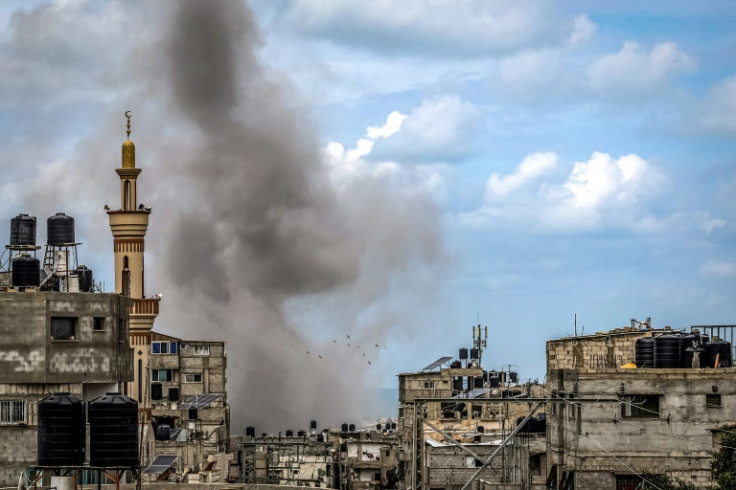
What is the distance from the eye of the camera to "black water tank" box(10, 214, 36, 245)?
71812 millimetres

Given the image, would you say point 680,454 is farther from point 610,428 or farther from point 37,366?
point 37,366

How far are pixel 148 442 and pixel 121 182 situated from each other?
23.7m

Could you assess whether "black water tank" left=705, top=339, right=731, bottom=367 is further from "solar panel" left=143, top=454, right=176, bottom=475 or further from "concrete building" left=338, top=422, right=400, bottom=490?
"concrete building" left=338, top=422, right=400, bottom=490

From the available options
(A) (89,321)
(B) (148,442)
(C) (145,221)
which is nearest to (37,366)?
(A) (89,321)

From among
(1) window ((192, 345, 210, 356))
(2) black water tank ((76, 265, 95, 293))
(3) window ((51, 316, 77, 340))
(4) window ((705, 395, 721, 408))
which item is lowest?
(4) window ((705, 395, 721, 408))

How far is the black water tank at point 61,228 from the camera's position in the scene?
7112 centimetres

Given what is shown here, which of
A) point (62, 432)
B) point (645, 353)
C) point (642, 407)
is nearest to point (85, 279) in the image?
point (62, 432)

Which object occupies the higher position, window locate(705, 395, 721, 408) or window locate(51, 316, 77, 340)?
window locate(51, 316, 77, 340)

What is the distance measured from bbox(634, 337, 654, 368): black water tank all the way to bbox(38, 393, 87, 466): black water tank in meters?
21.4

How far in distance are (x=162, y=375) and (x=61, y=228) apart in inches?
1819

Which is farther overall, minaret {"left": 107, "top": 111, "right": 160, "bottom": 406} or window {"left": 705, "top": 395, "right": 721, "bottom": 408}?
minaret {"left": 107, "top": 111, "right": 160, "bottom": 406}

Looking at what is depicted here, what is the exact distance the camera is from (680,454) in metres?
51.9

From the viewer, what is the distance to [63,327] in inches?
2377

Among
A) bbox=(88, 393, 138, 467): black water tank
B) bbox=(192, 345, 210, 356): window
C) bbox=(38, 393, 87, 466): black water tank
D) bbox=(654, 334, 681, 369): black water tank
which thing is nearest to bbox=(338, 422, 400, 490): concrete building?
bbox=(192, 345, 210, 356): window
